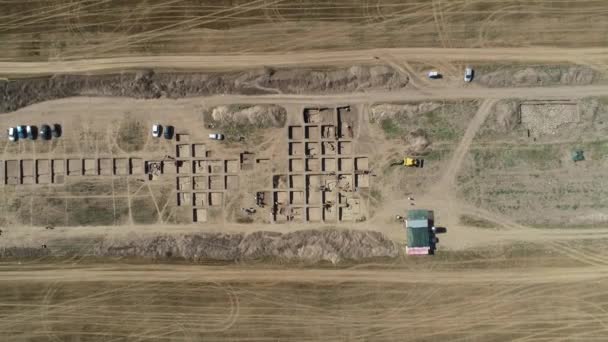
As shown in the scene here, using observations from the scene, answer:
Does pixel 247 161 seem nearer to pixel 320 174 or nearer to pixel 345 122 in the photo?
pixel 320 174

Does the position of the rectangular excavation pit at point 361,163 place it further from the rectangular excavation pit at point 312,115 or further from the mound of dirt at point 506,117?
the mound of dirt at point 506,117

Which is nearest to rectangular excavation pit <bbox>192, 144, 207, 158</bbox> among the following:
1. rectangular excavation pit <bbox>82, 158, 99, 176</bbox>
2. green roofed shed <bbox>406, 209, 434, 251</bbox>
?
rectangular excavation pit <bbox>82, 158, 99, 176</bbox>

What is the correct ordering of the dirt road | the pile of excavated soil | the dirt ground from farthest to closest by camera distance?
the pile of excavated soil
the dirt ground
the dirt road

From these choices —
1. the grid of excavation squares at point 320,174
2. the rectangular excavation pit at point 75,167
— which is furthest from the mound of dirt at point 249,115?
the rectangular excavation pit at point 75,167

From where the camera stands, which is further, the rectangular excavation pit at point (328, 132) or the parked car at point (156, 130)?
the rectangular excavation pit at point (328, 132)

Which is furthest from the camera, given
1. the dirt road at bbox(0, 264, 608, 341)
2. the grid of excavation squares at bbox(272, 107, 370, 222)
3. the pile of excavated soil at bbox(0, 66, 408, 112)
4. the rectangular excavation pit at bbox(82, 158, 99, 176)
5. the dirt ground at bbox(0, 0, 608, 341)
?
the rectangular excavation pit at bbox(82, 158, 99, 176)

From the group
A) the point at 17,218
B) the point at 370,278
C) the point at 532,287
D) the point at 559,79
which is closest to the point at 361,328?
the point at 370,278

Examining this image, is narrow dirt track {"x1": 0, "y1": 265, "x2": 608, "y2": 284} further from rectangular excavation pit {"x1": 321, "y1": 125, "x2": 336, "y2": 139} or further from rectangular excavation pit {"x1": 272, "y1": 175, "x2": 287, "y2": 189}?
rectangular excavation pit {"x1": 321, "y1": 125, "x2": 336, "y2": 139}
